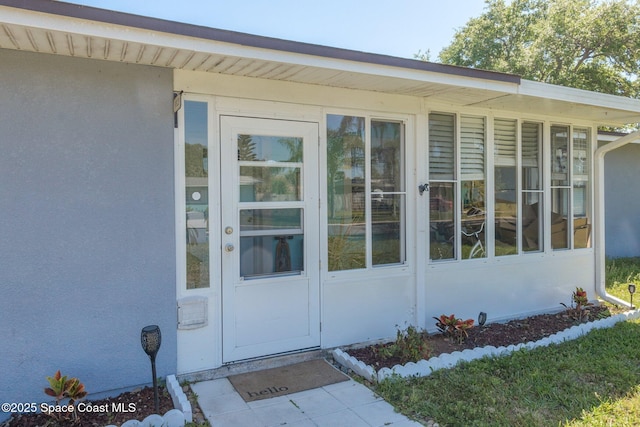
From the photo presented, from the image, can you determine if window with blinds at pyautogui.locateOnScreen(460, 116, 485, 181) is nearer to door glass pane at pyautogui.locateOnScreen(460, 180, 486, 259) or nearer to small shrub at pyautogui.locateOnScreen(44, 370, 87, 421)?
door glass pane at pyautogui.locateOnScreen(460, 180, 486, 259)

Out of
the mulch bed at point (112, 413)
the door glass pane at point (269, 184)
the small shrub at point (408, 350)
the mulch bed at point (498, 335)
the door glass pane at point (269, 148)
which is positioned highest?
the door glass pane at point (269, 148)

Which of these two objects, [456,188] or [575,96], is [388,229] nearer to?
[456,188]

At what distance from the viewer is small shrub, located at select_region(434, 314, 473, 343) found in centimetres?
413

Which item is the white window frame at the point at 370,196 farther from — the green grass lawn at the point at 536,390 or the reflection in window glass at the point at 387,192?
the green grass lawn at the point at 536,390

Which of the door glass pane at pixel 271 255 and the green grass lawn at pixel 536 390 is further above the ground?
the door glass pane at pixel 271 255

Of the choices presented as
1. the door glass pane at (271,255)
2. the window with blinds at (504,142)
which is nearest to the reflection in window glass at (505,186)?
the window with blinds at (504,142)

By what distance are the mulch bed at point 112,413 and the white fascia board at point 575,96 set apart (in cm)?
415

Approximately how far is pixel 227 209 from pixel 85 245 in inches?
41.7

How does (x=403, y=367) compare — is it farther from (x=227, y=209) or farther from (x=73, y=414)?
(x=73, y=414)

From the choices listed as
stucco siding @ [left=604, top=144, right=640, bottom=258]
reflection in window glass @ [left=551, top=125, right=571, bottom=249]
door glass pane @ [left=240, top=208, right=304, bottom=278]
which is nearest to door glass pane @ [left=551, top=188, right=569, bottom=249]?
reflection in window glass @ [left=551, top=125, right=571, bottom=249]

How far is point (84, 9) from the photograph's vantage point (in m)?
2.35

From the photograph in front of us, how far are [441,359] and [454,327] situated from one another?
61 cm

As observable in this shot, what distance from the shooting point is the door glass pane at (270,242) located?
3633mm

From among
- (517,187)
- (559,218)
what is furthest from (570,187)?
(517,187)
